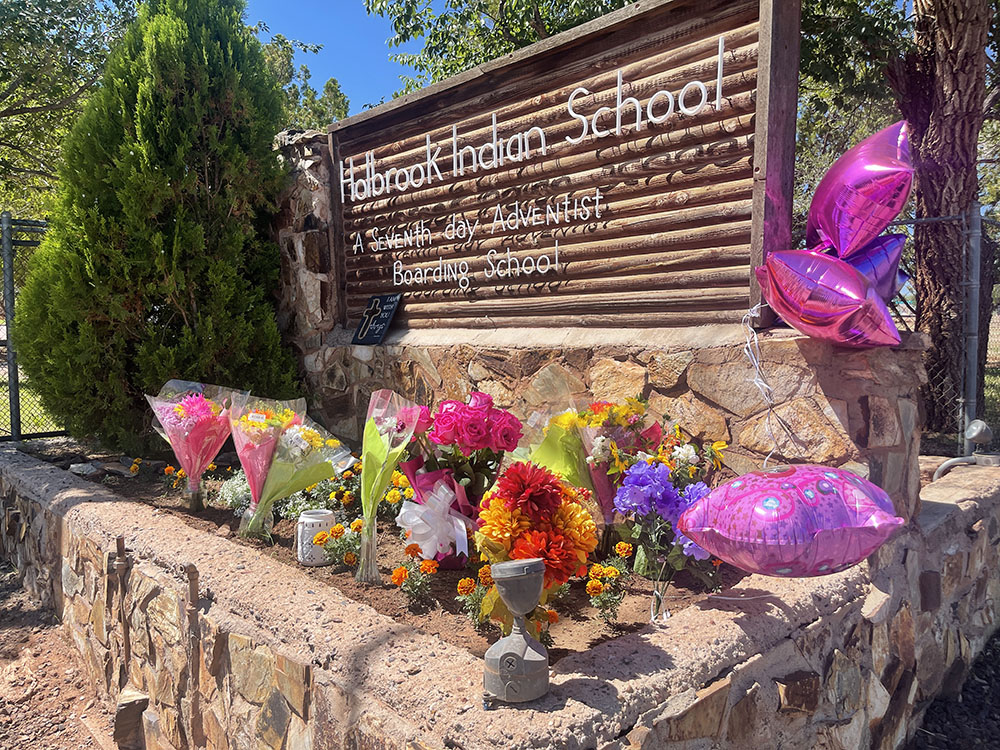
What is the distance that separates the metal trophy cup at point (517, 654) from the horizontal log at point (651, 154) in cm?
207

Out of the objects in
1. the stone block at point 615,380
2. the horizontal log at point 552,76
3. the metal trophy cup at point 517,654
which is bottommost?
the metal trophy cup at point 517,654

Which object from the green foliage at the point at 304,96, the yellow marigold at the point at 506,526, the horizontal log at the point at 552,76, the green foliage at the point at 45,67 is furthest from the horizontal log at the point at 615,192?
the green foliage at the point at 304,96

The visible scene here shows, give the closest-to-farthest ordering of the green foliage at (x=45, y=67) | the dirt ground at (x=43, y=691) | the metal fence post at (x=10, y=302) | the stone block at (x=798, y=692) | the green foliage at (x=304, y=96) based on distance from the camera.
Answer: the stone block at (x=798, y=692)
the dirt ground at (x=43, y=691)
the metal fence post at (x=10, y=302)
the green foliage at (x=45, y=67)
the green foliage at (x=304, y=96)

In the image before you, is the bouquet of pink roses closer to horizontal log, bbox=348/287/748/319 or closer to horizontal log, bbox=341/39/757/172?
horizontal log, bbox=348/287/748/319

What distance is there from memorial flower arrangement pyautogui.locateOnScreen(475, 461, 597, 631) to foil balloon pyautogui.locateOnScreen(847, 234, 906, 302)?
1.43 meters

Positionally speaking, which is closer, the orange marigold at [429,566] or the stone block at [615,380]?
the orange marigold at [429,566]

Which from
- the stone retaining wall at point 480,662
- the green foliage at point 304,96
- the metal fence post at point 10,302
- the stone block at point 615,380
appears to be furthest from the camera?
the green foliage at point 304,96

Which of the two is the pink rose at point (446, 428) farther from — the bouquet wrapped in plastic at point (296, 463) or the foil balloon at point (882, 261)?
the foil balloon at point (882, 261)

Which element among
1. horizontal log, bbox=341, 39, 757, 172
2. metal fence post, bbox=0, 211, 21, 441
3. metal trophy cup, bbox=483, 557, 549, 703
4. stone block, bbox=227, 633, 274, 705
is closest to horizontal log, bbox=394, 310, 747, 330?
horizontal log, bbox=341, 39, 757, 172

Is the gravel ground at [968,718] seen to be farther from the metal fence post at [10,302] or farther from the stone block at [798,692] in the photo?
the metal fence post at [10,302]

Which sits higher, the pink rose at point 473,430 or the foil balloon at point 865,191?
the foil balloon at point 865,191

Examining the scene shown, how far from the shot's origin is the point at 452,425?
2.32m

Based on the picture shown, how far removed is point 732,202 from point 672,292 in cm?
46

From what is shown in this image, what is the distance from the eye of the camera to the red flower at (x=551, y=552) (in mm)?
1719
